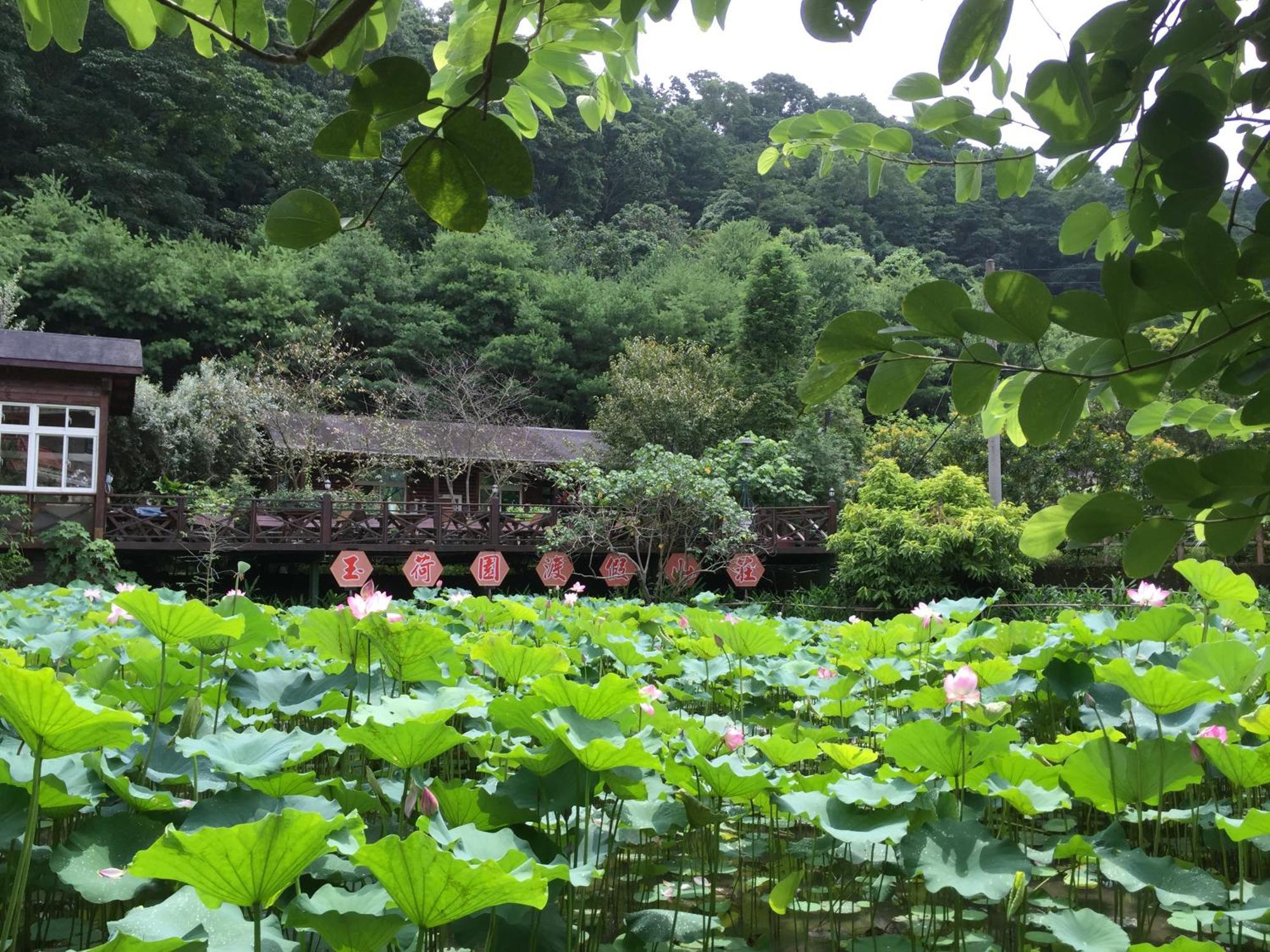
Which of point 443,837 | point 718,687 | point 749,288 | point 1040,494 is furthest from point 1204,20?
point 749,288

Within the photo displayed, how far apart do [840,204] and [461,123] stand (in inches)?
1407

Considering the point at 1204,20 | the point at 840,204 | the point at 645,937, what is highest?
the point at 840,204

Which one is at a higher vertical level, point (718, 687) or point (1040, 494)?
point (1040, 494)

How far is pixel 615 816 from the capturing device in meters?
1.33

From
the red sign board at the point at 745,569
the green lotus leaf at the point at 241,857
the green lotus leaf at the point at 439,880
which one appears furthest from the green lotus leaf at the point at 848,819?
the red sign board at the point at 745,569

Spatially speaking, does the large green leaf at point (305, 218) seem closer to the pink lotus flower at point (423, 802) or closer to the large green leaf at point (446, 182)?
the large green leaf at point (446, 182)

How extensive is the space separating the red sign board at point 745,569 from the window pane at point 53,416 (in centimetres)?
804

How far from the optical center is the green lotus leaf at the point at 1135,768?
1.28 meters

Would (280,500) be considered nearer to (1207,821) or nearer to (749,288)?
(749,288)

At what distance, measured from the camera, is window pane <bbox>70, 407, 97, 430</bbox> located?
1111 centimetres

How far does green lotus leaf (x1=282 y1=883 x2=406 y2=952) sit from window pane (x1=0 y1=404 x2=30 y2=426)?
1207 centimetres

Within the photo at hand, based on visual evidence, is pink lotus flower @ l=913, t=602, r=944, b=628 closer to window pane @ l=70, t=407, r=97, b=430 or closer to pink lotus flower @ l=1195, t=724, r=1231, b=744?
pink lotus flower @ l=1195, t=724, r=1231, b=744

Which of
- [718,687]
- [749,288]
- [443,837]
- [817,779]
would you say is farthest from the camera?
[749,288]

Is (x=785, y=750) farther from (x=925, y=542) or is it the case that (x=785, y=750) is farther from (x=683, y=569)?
(x=683, y=569)
